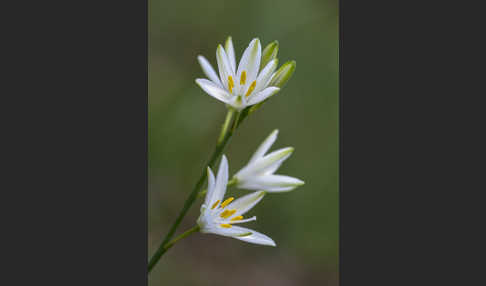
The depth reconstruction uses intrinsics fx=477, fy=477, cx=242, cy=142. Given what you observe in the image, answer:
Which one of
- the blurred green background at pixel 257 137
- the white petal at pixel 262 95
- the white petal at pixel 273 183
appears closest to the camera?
the white petal at pixel 262 95

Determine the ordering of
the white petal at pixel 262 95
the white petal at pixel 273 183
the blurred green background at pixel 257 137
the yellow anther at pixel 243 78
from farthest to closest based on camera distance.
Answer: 1. the blurred green background at pixel 257 137
2. the white petal at pixel 273 183
3. the yellow anther at pixel 243 78
4. the white petal at pixel 262 95

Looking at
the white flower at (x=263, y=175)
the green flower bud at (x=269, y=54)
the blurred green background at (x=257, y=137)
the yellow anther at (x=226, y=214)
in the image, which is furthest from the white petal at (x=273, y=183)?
the blurred green background at (x=257, y=137)

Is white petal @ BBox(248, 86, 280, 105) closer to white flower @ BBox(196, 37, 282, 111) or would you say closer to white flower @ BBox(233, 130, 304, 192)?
white flower @ BBox(196, 37, 282, 111)

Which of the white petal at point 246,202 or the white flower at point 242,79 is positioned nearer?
the white flower at point 242,79

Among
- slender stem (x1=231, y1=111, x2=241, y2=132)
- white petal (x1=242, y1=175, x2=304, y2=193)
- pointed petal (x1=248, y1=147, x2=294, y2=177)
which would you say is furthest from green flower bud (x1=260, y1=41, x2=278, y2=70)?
white petal (x1=242, y1=175, x2=304, y2=193)

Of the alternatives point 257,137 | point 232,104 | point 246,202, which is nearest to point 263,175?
point 246,202

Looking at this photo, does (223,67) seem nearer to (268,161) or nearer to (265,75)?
(265,75)

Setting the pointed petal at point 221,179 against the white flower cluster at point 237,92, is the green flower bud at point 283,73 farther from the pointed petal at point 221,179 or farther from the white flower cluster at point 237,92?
the pointed petal at point 221,179
